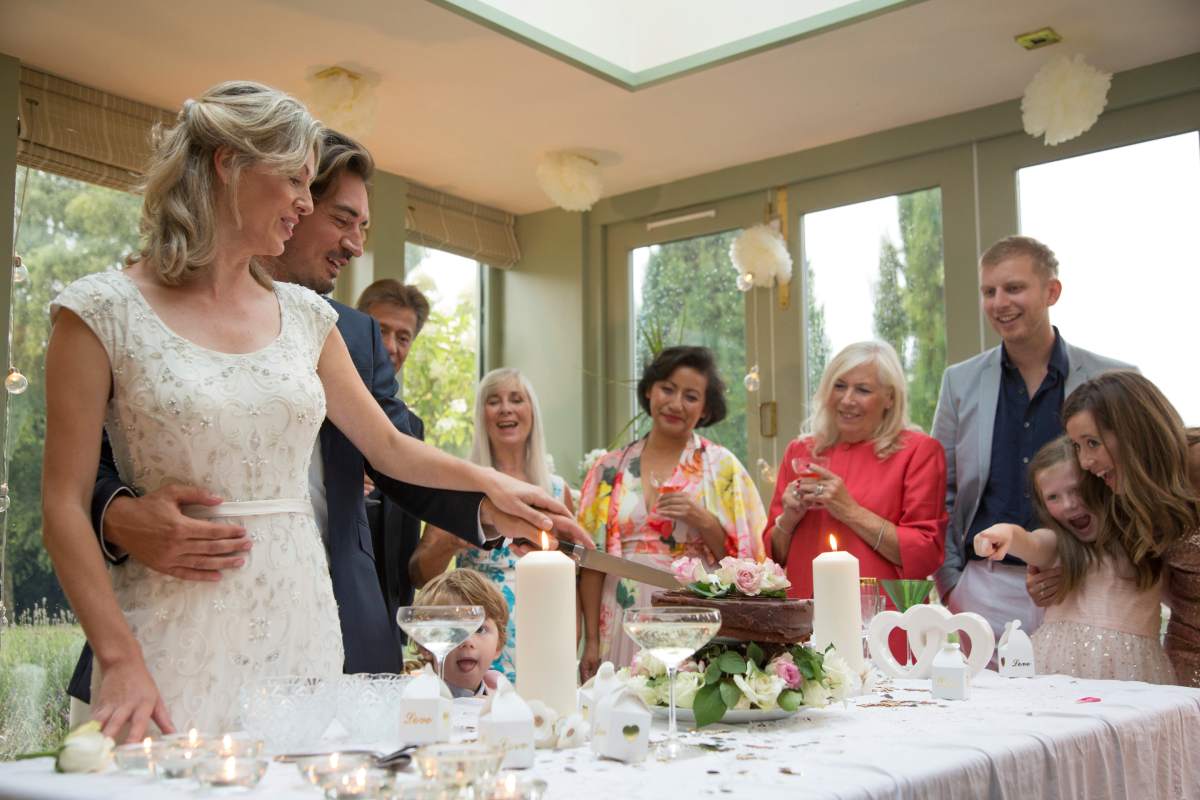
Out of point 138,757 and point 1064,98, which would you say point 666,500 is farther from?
point 138,757

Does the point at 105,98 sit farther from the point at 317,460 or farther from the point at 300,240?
the point at 317,460

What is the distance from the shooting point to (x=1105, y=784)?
1485 millimetres

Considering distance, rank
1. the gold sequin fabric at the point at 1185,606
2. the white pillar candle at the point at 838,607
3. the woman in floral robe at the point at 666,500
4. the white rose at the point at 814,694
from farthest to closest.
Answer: the woman in floral robe at the point at 666,500
the gold sequin fabric at the point at 1185,606
the white pillar candle at the point at 838,607
the white rose at the point at 814,694

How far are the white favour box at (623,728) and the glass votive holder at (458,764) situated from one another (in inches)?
9.9

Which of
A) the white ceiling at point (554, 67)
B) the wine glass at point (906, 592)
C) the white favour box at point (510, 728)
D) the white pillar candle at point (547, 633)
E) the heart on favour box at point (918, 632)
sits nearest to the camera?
the white favour box at point (510, 728)

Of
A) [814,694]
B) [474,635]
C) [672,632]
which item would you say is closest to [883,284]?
[474,635]

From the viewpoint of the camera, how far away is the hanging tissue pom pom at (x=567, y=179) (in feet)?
16.8

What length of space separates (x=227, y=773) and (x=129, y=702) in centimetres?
38

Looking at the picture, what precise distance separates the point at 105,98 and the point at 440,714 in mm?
3898

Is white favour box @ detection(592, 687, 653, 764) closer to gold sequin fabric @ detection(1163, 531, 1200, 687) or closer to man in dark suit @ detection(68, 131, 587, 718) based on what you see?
man in dark suit @ detection(68, 131, 587, 718)

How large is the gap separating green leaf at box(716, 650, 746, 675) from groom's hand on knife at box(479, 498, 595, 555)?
0.83 feet

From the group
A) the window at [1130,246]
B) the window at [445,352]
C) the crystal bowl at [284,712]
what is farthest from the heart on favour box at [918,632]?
the window at [445,352]

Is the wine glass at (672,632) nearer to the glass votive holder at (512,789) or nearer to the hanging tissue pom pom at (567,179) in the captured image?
the glass votive holder at (512,789)

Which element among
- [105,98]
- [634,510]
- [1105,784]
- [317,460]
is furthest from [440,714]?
[105,98]
